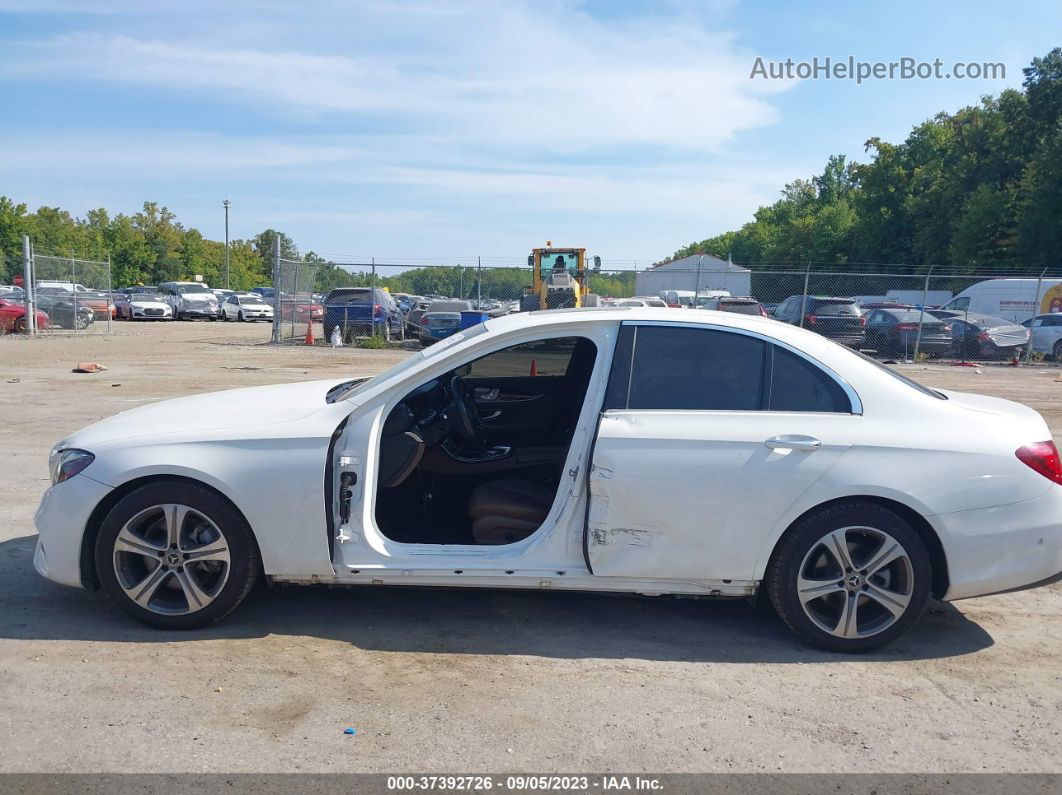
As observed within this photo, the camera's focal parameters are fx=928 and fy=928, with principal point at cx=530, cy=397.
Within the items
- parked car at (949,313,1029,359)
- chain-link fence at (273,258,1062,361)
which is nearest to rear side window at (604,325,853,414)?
chain-link fence at (273,258,1062,361)

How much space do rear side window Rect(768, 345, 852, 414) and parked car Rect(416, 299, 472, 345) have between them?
18.9 meters

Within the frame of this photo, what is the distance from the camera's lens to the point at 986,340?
22.9 metres

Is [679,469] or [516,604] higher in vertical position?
[679,469]

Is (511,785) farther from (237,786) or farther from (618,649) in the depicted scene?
(618,649)

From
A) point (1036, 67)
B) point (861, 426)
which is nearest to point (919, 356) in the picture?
point (861, 426)

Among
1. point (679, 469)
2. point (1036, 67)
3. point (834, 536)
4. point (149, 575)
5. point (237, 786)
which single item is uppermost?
point (1036, 67)

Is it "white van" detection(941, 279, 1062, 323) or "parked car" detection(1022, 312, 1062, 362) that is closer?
"parked car" detection(1022, 312, 1062, 362)

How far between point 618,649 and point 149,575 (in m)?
2.22

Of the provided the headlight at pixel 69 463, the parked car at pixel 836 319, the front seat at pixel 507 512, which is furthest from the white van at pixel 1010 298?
the headlight at pixel 69 463

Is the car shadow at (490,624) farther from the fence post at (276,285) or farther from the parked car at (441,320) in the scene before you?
the fence post at (276,285)

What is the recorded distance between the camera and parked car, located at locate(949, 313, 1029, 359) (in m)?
22.9

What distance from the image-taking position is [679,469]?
423 cm

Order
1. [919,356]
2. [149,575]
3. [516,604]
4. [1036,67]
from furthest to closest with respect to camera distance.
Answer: [1036,67]
[919,356]
[516,604]
[149,575]

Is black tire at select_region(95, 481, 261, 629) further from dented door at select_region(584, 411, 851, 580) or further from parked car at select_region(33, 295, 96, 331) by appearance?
parked car at select_region(33, 295, 96, 331)
